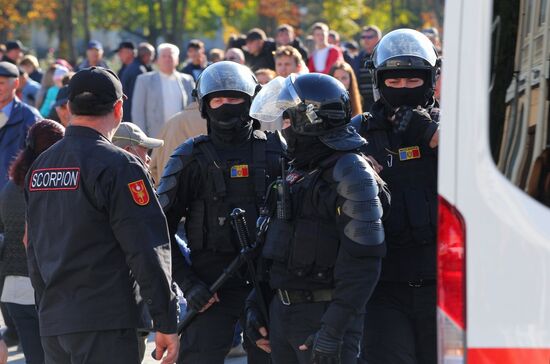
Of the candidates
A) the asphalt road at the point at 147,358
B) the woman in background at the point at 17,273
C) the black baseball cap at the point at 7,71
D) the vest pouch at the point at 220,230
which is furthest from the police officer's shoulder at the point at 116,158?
the black baseball cap at the point at 7,71

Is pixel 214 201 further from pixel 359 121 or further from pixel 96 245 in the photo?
pixel 96 245

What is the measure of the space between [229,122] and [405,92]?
90 cm

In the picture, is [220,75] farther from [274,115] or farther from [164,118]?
[164,118]

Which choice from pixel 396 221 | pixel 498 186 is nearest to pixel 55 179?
pixel 396 221

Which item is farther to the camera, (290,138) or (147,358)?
(147,358)

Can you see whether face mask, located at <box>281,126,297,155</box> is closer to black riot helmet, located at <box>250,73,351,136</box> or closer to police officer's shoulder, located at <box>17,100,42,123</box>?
black riot helmet, located at <box>250,73,351,136</box>

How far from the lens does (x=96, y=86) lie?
4508 mm

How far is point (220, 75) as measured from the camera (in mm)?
5457

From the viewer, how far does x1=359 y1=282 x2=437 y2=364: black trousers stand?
4.84 m

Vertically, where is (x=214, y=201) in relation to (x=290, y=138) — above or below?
below

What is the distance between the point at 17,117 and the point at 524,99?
637 cm

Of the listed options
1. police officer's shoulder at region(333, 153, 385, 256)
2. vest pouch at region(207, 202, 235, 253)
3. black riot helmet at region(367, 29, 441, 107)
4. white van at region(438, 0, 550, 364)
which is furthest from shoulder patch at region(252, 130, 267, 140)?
white van at region(438, 0, 550, 364)

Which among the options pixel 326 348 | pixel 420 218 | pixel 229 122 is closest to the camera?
pixel 326 348

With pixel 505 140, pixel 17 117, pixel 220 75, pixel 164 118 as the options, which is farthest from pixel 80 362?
pixel 164 118
